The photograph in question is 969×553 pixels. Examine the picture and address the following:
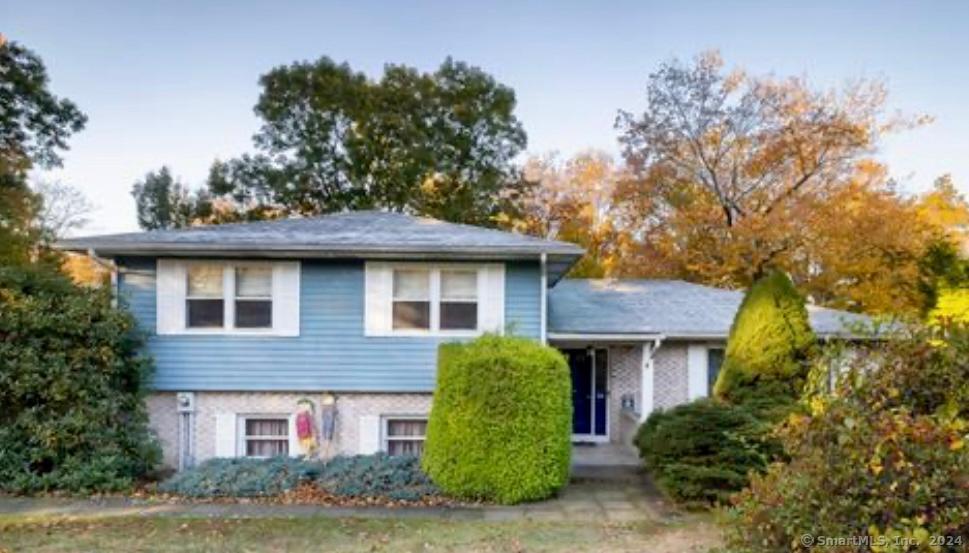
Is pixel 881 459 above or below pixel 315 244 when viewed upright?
below

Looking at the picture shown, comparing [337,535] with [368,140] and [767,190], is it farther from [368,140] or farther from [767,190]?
[368,140]

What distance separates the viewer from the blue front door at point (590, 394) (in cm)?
1595

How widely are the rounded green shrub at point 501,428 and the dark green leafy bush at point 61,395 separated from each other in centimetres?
499

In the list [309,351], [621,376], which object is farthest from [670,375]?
[309,351]

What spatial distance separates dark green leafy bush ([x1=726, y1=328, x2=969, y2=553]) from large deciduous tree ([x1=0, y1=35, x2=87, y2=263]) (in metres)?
20.6

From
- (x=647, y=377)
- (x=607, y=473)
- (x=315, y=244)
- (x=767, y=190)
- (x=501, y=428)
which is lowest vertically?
(x=607, y=473)

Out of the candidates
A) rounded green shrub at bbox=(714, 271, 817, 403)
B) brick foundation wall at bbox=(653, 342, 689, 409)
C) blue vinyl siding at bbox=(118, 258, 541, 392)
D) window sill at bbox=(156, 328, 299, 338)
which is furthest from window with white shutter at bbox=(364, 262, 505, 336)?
brick foundation wall at bbox=(653, 342, 689, 409)

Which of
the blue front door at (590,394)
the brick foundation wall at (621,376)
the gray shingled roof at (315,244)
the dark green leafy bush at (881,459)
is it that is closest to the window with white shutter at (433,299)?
the gray shingled roof at (315,244)

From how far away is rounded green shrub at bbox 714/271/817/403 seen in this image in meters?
11.2

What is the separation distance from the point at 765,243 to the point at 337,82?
17.4m

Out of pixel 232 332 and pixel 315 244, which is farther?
pixel 232 332

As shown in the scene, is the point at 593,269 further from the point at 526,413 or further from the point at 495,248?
the point at 526,413

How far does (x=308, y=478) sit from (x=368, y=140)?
19.8 meters

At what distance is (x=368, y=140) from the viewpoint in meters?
28.5
